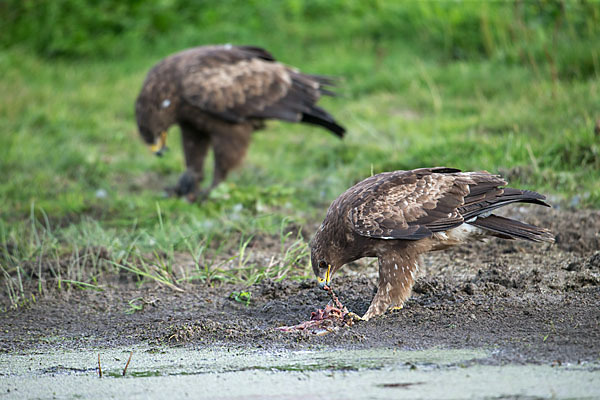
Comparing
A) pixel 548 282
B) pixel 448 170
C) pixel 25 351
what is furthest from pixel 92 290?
pixel 548 282

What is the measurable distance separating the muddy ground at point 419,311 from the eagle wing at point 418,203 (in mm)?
383

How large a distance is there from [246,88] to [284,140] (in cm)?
177

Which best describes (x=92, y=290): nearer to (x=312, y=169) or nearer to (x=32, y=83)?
(x=312, y=169)

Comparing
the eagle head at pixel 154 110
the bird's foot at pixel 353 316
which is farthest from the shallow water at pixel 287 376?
the eagle head at pixel 154 110

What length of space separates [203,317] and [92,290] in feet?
3.58

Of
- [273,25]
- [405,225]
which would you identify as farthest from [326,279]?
[273,25]

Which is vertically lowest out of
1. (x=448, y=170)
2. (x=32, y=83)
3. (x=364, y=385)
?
(x=32, y=83)

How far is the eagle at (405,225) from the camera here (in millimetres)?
4359

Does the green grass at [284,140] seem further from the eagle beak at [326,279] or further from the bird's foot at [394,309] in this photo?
the bird's foot at [394,309]

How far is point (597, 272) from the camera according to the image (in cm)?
475

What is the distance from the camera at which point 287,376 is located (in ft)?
11.7

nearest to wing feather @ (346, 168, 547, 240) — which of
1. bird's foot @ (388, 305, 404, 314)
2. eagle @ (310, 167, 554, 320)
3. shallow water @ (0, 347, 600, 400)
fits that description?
eagle @ (310, 167, 554, 320)

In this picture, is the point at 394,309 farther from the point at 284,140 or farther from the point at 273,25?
the point at 273,25

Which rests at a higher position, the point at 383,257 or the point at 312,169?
the point at 383,257
